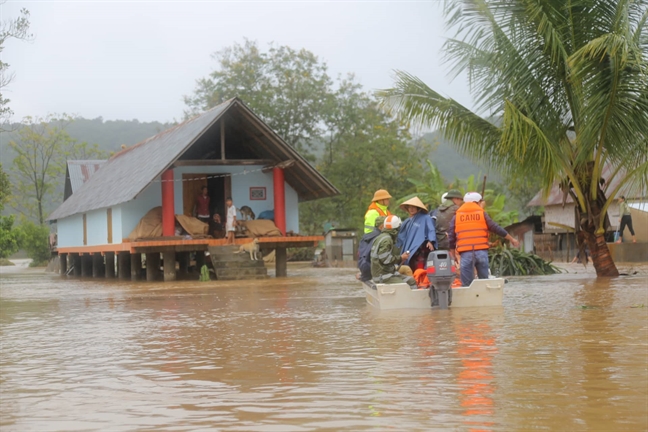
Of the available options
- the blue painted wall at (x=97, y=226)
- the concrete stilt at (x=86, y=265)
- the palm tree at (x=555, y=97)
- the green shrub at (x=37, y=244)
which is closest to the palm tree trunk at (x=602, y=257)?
the palm tree at (x=555, y=97)

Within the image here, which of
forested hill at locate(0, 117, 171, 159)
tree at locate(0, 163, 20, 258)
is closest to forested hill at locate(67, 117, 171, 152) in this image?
forested hill at locate(0, 117, 171, 159)

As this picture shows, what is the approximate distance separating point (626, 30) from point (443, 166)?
63953 mm

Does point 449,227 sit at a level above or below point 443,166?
below

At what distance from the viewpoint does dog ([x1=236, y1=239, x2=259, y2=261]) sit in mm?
22969

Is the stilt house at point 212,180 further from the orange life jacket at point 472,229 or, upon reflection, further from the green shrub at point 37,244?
the green shrub at point 37,244

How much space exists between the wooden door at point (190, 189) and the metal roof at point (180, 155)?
1166 mm

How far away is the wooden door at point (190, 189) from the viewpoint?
2548cm

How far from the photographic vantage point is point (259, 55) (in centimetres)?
4525

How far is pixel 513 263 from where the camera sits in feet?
64.9

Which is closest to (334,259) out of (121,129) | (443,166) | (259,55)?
(259,55)

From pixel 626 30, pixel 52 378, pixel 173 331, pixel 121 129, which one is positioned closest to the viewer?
pixel 52 378

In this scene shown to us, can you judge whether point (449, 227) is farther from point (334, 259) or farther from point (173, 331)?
point (334, 259)

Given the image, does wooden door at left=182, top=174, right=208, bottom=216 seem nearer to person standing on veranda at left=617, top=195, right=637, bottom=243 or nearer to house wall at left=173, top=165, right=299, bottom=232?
house wall at left=173, top=165, right=299, bottom=232

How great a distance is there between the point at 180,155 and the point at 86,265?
49.6 ft
